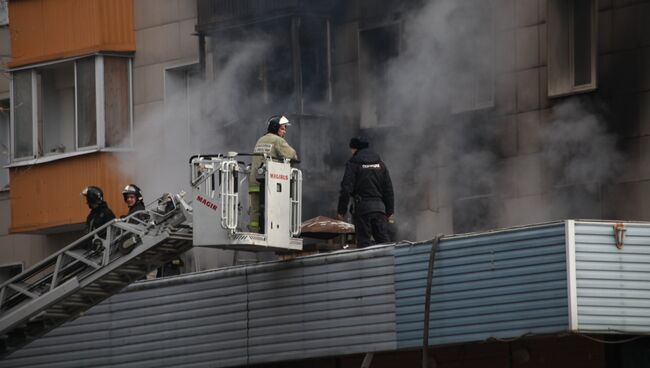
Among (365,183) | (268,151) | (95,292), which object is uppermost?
(268,151)

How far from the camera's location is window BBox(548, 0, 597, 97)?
71.5ft

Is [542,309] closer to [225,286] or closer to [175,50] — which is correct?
[225,286]

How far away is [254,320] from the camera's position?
20.3m

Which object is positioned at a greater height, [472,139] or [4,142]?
[4,142]

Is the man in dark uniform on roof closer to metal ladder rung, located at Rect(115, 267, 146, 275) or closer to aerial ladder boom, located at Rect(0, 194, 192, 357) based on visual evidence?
aerial ladder boom, located at Rect(0, 194, 192, 357)

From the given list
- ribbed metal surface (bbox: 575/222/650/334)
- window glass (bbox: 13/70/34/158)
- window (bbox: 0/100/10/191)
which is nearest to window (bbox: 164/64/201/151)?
window glass (bbox: 13/70/34/158)

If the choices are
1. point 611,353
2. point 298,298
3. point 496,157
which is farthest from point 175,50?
point 611,353

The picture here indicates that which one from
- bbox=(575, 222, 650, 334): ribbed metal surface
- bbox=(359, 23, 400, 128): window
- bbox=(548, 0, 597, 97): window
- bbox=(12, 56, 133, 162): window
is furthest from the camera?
bbox=(12, 56, 133, 162): window

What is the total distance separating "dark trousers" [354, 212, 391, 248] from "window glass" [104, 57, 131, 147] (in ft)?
26.5

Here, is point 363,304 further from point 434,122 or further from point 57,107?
point 57,107

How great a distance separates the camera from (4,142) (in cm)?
3088

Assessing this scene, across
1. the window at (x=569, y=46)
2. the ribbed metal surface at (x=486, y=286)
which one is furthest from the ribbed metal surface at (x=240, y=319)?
the window at (x=569, y=46)

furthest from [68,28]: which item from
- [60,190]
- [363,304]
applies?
[363,304]

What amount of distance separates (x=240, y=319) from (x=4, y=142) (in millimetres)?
11622
